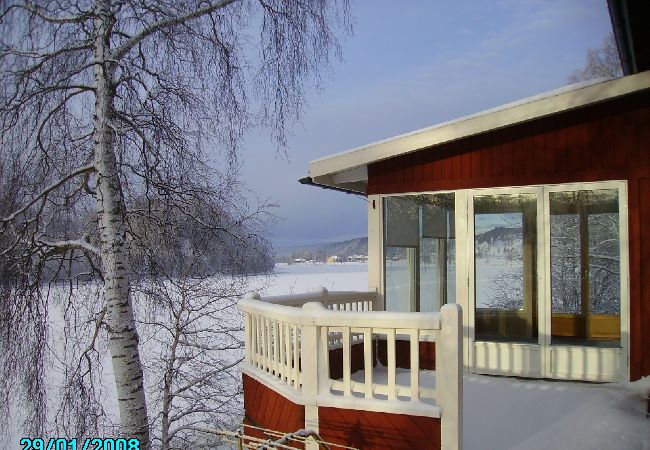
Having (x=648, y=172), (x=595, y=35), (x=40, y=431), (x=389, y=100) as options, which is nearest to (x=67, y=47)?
(x=40, y=431)

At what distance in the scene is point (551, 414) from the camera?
176 inches

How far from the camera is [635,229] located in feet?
17.4

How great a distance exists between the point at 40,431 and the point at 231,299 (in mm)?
6089

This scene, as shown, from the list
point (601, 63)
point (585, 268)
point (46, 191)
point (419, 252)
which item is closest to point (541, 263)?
point (585, 268)

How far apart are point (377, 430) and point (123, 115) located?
13.1ft

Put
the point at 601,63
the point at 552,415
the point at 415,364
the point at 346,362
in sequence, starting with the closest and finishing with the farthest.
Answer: the point at 415,364 → the point at 346,362 → the point at 552,415 → the point at 601,63

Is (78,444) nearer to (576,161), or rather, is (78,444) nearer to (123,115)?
(123,115)

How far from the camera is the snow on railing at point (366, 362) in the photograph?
10.8 feet

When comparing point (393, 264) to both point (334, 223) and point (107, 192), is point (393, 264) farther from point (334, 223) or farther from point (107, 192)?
point (334, 223)

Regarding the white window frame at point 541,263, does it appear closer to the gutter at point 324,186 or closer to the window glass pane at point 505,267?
the window glass pane at point 505,267

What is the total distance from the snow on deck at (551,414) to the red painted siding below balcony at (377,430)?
0.54 m

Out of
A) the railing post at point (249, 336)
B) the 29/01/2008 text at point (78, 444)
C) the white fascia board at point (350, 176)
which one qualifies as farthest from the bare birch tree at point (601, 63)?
the 29/01/2008 text at point (78, 444)

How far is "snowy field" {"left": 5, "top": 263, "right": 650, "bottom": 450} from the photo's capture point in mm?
3850

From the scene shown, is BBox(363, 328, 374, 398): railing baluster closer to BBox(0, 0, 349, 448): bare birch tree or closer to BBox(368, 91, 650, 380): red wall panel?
BBox(0, 0, 349, 448): bare birch tree
